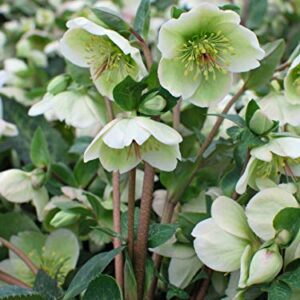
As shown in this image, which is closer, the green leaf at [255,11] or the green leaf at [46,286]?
the green leaf at [46,286]

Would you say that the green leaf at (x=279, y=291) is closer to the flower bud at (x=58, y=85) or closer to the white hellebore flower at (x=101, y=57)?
the white hellebore flower at (x=101, y=57)

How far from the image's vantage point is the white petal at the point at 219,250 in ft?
2.17

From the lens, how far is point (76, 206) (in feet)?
2.61

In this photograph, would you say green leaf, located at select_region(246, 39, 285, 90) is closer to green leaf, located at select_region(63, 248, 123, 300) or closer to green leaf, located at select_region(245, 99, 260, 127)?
green leaf, located at select_region(245, 99, 260, 127)

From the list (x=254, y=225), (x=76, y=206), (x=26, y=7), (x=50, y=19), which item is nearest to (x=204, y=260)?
(x=254, y=225)

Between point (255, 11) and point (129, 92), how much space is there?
61cm

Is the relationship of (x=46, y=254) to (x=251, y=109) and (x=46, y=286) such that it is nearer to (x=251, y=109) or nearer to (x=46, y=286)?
(x=46, y=286)

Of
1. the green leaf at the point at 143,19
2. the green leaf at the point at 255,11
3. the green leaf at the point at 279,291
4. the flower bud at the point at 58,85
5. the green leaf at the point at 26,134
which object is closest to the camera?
the green leaf at the point at 279,291

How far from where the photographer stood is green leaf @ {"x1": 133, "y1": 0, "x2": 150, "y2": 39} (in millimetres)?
738

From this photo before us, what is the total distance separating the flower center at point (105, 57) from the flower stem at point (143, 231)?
111mm

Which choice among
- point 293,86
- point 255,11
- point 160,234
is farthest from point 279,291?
point 255,11

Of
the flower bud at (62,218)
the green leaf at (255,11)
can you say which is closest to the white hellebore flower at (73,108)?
the flower bud at (62,218)

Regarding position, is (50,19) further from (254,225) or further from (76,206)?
(254,225)

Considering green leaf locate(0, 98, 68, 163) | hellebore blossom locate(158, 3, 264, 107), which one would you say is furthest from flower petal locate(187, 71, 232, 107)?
green leaf locate(0, 98, 68, 163)
